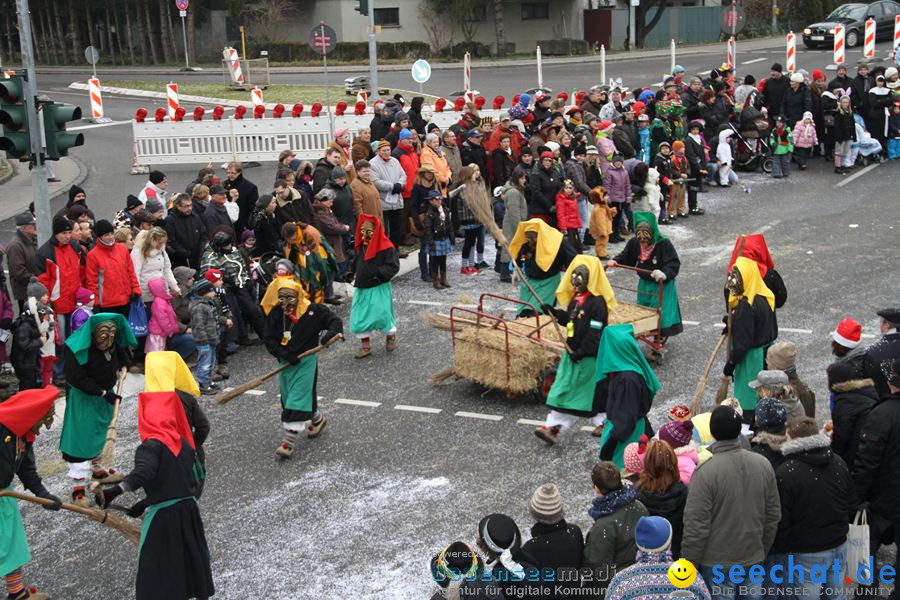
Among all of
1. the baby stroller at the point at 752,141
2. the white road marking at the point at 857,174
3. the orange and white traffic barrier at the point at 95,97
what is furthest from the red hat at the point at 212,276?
the orange and white traffic barrier at the point at 95,97

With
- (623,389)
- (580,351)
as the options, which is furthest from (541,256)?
(623,389)

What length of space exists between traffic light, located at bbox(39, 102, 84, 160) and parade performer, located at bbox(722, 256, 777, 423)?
7.36 m

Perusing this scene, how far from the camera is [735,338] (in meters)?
9.63

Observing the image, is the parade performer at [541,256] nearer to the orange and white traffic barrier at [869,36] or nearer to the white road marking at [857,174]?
the white road marking at [857,174]

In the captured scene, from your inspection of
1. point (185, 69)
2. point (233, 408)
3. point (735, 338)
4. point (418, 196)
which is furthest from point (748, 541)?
point (185, 69)

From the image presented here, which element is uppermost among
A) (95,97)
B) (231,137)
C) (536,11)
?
(536,11)

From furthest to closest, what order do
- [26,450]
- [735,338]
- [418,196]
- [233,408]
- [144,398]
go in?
[418,196], [233,408], [735,338], [26,450], [144,398]

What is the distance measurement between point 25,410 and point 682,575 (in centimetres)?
482

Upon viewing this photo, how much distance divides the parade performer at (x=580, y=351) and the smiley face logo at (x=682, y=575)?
419 cm

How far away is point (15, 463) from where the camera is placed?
780cm

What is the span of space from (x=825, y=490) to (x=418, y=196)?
9.92m

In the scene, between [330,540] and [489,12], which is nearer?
[330,540]

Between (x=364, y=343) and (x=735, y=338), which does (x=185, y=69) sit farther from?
(x=735, y=338)

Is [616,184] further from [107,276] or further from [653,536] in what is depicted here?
[653,536]
